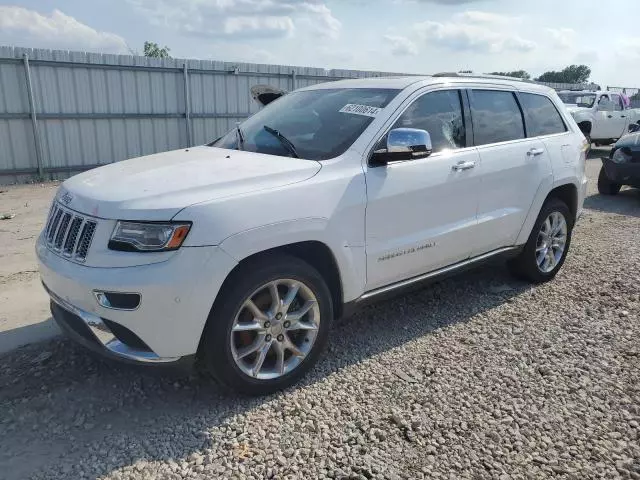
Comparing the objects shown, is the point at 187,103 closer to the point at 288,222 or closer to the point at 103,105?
the point at 103,105

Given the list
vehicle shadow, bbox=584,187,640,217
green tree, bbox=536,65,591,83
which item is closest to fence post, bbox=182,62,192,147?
vehicle shadow, bbox=584,187,640,217

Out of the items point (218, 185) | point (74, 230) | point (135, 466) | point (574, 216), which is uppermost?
point (218, 185)

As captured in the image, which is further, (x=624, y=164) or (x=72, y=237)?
(x=624, y=164)

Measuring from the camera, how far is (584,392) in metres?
3.31

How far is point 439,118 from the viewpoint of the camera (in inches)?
160

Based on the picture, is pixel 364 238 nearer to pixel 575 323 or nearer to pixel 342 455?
pixel 342 455

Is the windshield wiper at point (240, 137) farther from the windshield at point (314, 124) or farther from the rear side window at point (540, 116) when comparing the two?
the rear side window at point (540, 116)

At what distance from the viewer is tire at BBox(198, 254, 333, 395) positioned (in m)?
2.92

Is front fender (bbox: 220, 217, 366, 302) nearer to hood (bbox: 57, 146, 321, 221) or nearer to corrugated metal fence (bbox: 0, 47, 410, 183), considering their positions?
hood (bbox: 57, 146, 321, 221)

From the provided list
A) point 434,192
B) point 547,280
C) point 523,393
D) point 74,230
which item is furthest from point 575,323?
point 74,230

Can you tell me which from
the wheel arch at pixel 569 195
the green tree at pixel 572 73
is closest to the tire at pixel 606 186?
the wheel arch at pixel 569 195

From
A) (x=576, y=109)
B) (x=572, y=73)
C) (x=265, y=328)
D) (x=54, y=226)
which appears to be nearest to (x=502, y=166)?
(x=265, y=328)

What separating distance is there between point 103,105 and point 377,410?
10.7 m

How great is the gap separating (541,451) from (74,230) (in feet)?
9.03
